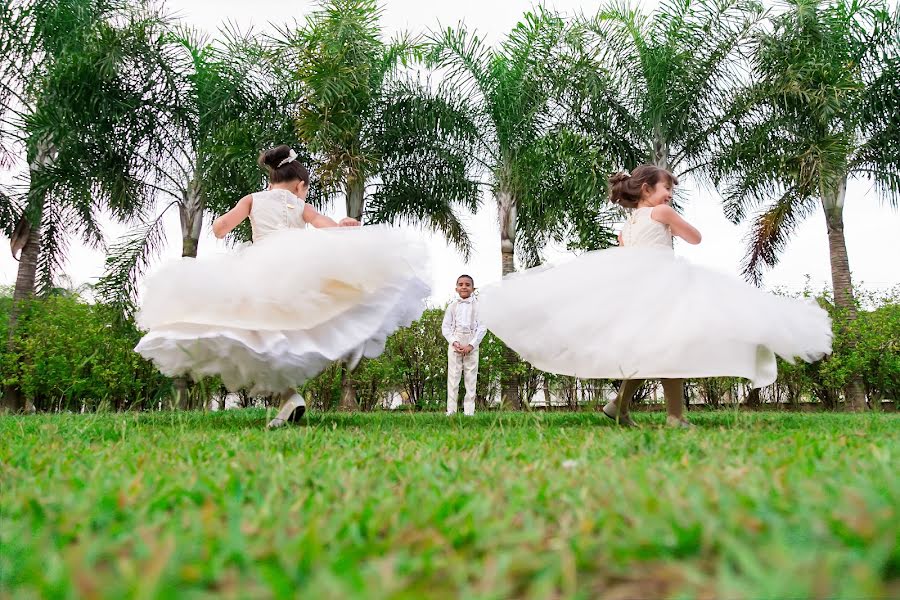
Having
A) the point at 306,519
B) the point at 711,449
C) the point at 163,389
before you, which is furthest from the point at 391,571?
the point at 163,389

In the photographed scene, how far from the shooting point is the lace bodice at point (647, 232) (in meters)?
4.78

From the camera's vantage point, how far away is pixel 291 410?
462cm

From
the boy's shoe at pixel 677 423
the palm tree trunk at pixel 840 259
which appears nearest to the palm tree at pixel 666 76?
the palm tree trunk at pixel 840 259

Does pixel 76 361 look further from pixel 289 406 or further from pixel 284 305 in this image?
pixel 284 305

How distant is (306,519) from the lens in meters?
1.42

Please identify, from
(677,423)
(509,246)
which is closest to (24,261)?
(509,246)

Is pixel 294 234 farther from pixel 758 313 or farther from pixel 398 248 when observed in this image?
pixel 758 313

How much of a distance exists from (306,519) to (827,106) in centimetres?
1117

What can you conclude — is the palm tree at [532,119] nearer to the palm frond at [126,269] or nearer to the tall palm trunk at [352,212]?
the tall palm trunk at [352,212]

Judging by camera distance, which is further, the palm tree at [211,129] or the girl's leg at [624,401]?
the palm tree at [211,129]

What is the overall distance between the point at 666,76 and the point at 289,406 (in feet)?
30.6

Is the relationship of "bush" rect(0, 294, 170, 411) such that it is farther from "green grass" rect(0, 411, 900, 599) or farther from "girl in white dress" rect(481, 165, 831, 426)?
"green grass" rect(0, 411, 900, 599)

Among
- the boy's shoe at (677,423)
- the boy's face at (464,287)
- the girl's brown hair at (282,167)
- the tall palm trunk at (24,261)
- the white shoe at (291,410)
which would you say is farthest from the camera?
the tall palm trunk at (24,261)

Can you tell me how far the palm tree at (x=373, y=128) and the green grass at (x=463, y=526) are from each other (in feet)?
28.6
